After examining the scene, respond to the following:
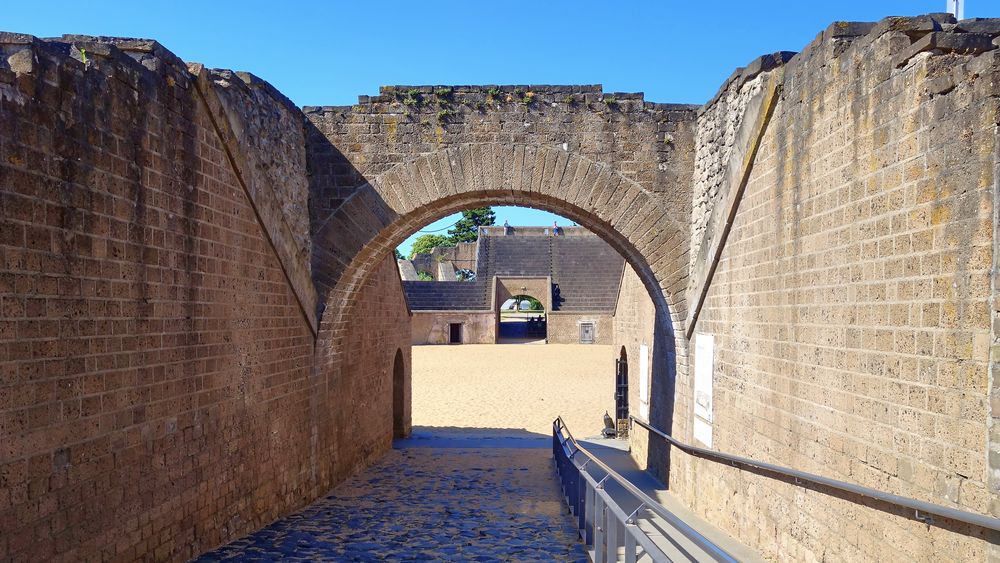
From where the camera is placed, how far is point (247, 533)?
6852mm

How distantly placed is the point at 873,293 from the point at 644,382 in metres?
7.88

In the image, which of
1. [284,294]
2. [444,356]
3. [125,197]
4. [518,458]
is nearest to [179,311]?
[125,197]

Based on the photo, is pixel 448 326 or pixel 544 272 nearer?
pixel 448 326

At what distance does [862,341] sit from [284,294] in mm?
5812

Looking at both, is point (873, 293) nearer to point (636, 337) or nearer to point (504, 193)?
point (504, 193)

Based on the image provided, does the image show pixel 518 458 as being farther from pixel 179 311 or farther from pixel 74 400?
pixel 74 400

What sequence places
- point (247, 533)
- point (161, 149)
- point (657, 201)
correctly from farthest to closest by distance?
point (657, 201) < point (247, 533) < point (161, 149)

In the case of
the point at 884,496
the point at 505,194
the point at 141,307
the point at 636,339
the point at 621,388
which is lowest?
the point at 621,388

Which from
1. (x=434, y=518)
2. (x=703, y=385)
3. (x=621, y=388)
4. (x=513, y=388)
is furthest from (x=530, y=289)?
(x=434, y=518)

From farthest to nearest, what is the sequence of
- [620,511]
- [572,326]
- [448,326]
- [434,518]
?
1. [572,326]
2. [448,326]
3. [434,518]
4. [620,511]

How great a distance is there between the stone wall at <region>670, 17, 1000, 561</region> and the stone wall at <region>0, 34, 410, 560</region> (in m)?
4.75

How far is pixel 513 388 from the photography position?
2105 centimetres

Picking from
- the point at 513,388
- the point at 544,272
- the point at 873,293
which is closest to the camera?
the point at 873,293

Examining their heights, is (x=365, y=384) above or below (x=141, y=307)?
below
